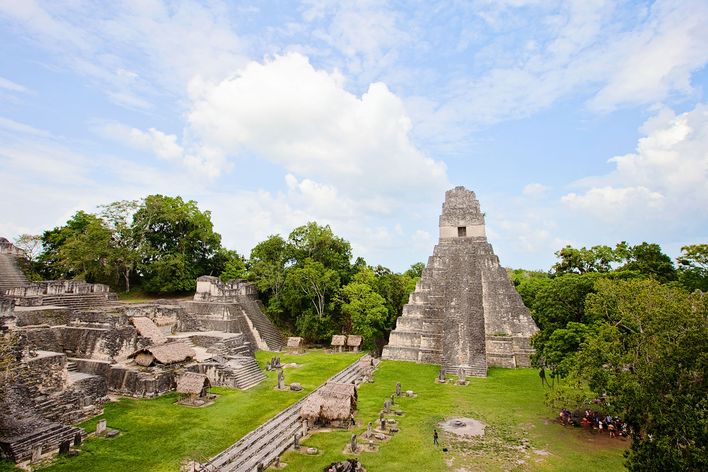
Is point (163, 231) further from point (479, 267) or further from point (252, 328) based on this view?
point (479, 267)

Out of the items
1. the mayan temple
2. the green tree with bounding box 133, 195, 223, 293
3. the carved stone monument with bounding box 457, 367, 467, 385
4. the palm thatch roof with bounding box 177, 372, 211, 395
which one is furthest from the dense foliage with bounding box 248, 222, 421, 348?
the palm thatch roof with bounding box 177, 372, 211, 395

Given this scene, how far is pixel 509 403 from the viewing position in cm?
1756

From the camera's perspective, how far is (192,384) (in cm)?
1670

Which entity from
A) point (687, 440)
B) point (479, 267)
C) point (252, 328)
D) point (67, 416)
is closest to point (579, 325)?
point (687, 440)

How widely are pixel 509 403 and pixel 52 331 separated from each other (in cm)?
2152

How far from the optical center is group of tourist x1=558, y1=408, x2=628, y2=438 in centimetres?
1412

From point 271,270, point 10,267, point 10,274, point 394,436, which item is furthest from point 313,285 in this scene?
point 10,267

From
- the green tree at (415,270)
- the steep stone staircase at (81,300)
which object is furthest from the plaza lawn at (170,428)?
the green tree at (415,270)

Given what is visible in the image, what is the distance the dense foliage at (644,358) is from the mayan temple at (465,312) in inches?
300

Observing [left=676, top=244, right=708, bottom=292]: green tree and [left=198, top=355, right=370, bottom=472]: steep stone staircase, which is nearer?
[left=198, top=355, right=370, bottom=472]: steep stone staircase

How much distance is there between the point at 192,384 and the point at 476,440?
11.5 m

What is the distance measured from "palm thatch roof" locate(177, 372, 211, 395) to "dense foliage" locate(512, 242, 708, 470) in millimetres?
13861

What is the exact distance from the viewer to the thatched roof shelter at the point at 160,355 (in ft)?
60.1

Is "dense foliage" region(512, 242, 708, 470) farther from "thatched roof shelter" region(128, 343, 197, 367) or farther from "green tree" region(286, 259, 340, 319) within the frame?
"green tree" region(286, 259, 340, 319)
